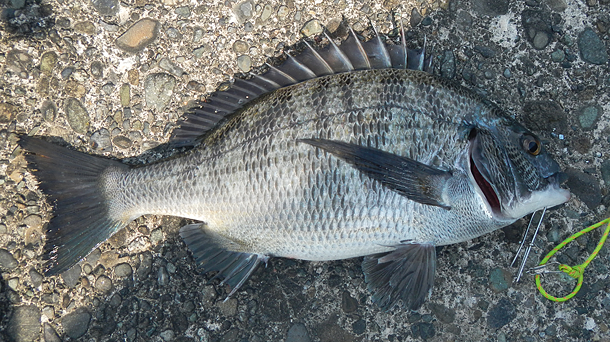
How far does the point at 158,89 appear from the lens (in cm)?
269

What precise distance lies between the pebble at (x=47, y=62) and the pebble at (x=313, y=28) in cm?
163

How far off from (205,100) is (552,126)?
7.17 feet

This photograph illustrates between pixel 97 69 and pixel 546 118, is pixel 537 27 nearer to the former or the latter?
pixel 546 118

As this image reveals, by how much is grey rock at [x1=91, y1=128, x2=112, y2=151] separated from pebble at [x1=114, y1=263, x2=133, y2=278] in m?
0.75

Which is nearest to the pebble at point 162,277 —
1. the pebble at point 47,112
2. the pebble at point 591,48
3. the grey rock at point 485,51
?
the pebble at point 47,112

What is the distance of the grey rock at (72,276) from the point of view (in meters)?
2.61

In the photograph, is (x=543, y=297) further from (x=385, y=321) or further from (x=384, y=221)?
(x=384, y=221)

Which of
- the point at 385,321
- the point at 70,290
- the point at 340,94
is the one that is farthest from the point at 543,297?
the point at 70,290

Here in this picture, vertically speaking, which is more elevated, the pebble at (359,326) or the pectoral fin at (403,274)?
the pectoral fin at (403,274)

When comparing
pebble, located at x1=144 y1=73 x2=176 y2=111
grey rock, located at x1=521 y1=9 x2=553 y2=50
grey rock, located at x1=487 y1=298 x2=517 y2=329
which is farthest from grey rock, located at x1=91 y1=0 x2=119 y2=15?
grey rock, located at x1=487 y1=298 x2=517 y2=329

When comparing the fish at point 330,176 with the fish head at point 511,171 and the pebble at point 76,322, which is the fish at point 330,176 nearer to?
the fish head at point 511,171

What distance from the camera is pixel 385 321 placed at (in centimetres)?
255

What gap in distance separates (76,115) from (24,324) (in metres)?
1.34

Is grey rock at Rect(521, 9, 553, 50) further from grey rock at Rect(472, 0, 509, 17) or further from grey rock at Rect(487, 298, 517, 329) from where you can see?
grey rock at Rect(487, 298, 517, 329)
